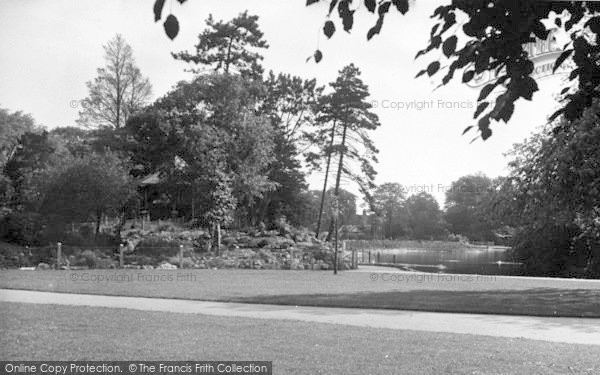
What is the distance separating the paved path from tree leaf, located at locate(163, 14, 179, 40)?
671 cm

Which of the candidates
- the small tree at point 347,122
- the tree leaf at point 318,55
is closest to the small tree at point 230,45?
the small tree at point 347,122

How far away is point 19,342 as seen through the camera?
6.61m

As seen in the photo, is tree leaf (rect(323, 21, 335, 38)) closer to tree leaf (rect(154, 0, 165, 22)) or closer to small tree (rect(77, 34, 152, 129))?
tree leaf (rect(154, 0, 165, 22))

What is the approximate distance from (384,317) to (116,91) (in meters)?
37.7

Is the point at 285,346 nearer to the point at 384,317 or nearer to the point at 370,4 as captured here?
the point at 384,317

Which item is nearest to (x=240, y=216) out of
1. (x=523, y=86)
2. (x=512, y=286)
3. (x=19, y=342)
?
(x=512, y=286)

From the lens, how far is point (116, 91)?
143 ft

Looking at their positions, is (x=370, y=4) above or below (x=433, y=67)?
above

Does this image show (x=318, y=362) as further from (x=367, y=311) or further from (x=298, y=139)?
(x=298, y=139)

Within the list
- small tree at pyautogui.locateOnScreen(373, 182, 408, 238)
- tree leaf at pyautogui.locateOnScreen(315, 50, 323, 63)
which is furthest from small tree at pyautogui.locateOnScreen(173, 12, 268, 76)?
small tree at pyautogui.locateOnScreen(373, 182, 408, 238)

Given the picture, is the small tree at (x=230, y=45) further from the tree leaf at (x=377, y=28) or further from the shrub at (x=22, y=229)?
the tree leaf at (x=377, y=28)

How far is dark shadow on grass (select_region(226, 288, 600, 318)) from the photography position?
11531 mm

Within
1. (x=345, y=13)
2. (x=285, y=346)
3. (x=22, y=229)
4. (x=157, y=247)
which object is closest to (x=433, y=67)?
(x=345, y=13)

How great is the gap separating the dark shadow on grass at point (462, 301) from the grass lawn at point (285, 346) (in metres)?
3.26
